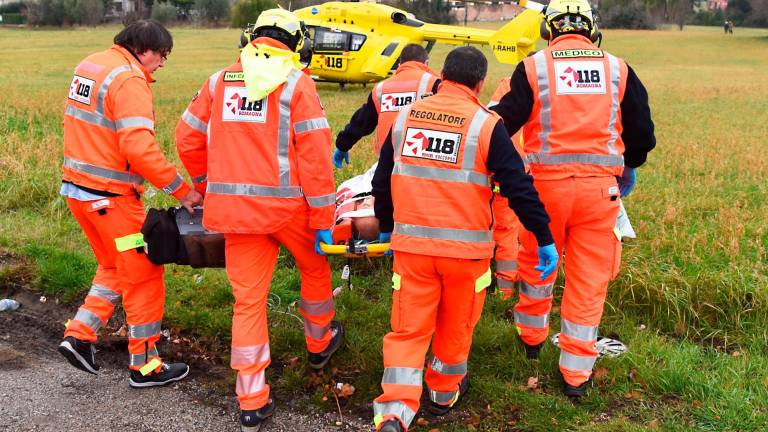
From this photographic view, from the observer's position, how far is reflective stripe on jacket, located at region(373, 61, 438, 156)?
225 inches

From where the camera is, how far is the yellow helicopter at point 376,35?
21688mm

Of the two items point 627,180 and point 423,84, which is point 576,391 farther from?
point 423,84

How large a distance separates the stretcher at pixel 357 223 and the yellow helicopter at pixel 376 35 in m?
16.0

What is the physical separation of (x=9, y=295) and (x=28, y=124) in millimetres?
7972

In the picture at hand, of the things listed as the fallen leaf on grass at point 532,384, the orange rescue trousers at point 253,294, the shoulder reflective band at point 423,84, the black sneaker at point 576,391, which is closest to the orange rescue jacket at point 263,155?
the orange rescue trousers at point 253,294

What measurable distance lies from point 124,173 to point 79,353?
4.05 feet

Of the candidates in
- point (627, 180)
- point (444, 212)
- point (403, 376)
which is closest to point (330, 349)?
point (403, 376)

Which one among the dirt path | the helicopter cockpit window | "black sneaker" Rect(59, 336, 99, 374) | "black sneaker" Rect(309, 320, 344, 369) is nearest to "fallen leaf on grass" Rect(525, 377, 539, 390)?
the dirt path

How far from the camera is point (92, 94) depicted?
4.38 meters

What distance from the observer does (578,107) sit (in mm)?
4371

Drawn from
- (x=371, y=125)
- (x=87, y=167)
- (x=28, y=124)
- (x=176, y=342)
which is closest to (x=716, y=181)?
(x=371, y=125)

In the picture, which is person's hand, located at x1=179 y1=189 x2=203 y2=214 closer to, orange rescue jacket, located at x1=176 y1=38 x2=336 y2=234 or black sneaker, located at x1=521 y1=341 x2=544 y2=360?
orange rescue jacket, located at x1=176 y1=38 x2=336 y2=234

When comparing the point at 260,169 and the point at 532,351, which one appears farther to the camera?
the point at 532,351

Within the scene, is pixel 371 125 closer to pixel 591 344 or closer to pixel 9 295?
pixel 591 344
